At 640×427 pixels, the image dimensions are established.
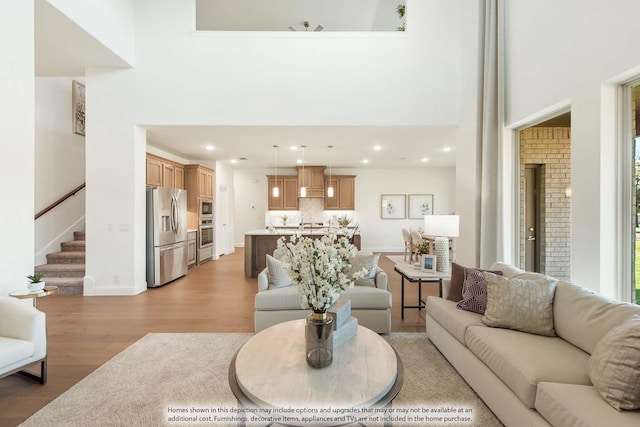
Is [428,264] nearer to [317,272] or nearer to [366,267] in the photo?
[366,267]

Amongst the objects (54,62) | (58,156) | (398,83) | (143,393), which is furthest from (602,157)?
(58,156)

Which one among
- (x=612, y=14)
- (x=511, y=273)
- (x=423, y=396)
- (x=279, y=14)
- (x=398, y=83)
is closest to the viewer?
(x=423, y=396)

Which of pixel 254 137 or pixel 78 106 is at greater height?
pixel 78 106

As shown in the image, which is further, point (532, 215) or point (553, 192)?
point (532, 215)

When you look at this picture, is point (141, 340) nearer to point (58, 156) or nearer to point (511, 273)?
point (511, 273)

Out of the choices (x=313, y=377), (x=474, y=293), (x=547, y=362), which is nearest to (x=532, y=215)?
(x=474, y=293)

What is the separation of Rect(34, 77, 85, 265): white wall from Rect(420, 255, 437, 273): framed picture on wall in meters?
6.31

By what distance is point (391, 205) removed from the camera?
9469 millimetres

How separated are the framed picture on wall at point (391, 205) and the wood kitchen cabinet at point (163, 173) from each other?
5753 millimetres

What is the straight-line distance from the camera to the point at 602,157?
2.46m

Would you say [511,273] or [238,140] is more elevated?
[238,140]

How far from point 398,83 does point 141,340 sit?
4727 mm

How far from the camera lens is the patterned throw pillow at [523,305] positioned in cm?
216

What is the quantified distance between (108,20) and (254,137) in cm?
248
